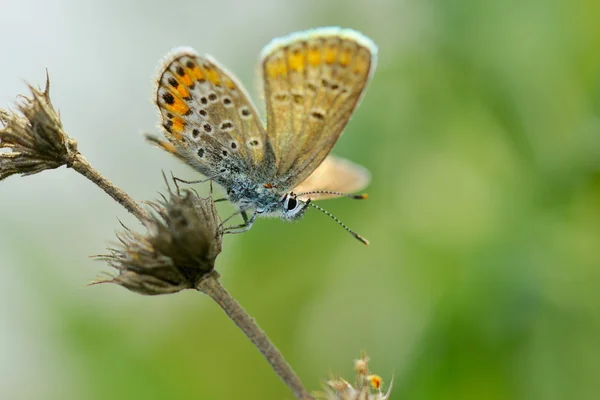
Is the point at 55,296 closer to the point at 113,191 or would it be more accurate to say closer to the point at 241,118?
the point at 241,118

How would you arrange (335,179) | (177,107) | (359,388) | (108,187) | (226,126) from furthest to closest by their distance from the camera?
(335,179) < (226,126) < (177,107) < (108,187) < (359,388)

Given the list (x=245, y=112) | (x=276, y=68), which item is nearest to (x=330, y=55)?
(x=276, y=68)

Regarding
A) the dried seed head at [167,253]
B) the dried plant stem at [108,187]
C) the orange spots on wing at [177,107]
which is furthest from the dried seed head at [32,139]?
the orange spots on wing at [177,107]

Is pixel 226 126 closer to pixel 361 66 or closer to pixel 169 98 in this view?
pixel 169 98

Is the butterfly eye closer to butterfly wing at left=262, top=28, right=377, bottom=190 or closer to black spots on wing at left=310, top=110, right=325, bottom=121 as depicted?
butterfly wing at left=262, top=28, right=377, bottom=190

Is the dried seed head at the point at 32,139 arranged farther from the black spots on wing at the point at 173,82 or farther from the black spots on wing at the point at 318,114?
the black spots on wing at the point at 318,114

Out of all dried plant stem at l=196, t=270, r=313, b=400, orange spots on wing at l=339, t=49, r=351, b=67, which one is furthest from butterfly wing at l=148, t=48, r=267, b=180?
Result: dried plant stem at l=196, t=270, r=313, b=400
